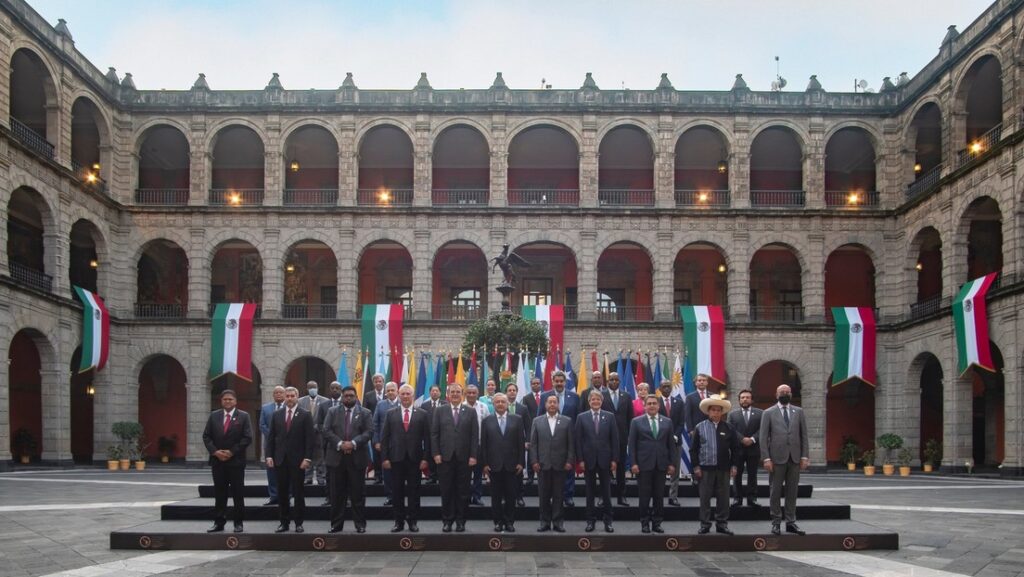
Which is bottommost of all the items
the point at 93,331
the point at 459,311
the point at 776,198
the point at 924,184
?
the point at 93,331

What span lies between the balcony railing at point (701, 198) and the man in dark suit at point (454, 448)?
2663 cm

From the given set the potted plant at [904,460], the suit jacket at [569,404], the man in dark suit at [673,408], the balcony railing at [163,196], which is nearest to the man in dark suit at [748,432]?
the man in dark suit at [673,408]

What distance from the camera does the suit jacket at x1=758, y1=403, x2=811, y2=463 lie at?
523 inches

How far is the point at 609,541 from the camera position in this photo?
508 inches

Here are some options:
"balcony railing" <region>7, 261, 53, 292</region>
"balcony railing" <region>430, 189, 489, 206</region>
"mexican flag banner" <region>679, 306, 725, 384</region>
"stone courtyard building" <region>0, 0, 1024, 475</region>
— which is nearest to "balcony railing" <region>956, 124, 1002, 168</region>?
"stone courtyard building" <region>0, 0, 1024, 475</region>

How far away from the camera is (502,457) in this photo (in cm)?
1335

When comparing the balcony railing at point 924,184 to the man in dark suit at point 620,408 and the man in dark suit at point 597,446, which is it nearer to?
the man in dark suit at point 620,408

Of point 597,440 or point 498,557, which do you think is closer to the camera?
point 498,557

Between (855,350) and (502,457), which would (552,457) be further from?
(855,350)

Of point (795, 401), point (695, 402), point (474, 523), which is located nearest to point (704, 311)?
point (795, 401)

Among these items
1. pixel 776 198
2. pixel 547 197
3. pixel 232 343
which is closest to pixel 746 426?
pixel 232 343

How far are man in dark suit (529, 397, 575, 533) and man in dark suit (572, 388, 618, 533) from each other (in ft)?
0.75

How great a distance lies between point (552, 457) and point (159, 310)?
3092 cm

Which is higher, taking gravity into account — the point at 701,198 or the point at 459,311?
the point at 701,198
